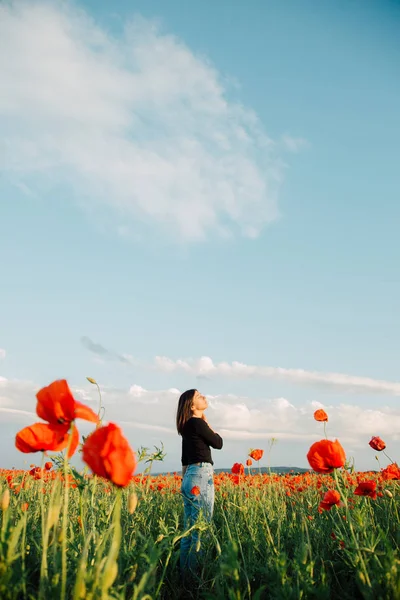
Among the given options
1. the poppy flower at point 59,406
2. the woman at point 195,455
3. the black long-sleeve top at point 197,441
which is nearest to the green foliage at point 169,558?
the poppy flower at point 59,406

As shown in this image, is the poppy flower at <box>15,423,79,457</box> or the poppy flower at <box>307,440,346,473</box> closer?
the poppy flower at <box>15,423,79,457</box>

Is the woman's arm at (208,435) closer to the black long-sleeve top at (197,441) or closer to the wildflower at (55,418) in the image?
the black long-sleeve top at (197,441)

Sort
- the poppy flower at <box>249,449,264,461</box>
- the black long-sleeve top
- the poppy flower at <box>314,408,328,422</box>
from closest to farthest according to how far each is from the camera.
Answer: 1. the poppy flower at <box>314,408,328,422</box>
2. the black long-sleeve top
3. the poppy flower at <box>249,449,264,461</box>

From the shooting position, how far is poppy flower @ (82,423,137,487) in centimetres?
149

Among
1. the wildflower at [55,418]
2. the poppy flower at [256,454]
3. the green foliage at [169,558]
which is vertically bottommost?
the green foliage at [169,558]

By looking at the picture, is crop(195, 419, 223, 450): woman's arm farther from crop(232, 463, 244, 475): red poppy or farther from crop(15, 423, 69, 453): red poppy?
crop(15, 423, 69, 453): red poppy

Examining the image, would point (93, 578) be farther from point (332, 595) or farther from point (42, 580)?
point (332, 595)

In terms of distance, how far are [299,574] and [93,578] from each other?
1001mm

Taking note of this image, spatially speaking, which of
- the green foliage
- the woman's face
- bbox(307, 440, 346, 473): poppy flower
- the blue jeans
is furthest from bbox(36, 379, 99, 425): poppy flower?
the woman's face

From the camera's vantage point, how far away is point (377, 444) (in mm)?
4852

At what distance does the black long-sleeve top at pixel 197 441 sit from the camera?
460 cm

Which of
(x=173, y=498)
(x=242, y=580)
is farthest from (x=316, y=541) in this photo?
(x=173, y=498)

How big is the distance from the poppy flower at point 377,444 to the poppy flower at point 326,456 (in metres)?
2.45

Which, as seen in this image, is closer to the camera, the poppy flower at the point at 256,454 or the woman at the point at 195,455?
the woman at the point at 195,455
